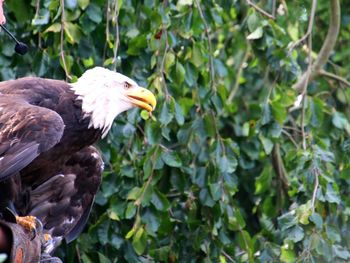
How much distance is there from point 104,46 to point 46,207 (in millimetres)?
782

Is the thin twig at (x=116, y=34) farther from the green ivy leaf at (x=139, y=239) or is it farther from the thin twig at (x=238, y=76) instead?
the thin twig at (x=238, y=76)

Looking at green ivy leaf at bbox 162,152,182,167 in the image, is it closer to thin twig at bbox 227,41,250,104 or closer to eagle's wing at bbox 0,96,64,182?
eagle's wing at bbox 0,96,64,182

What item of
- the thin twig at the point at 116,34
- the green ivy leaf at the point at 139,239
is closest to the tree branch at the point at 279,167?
the green ivy leaf at the point at 139,239

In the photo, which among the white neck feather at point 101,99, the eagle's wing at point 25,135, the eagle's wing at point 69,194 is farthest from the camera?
the eagle's wing at point 69,194

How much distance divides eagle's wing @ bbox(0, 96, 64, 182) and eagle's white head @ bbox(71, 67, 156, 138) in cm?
32

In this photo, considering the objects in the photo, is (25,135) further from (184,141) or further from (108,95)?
(184,141)

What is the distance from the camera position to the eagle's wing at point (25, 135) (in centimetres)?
461

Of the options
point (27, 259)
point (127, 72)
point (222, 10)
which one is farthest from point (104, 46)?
point (27, 259)

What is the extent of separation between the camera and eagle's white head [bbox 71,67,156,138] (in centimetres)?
496

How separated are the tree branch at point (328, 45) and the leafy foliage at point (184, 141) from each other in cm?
18

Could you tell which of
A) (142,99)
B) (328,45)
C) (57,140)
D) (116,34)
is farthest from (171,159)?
(328,45)

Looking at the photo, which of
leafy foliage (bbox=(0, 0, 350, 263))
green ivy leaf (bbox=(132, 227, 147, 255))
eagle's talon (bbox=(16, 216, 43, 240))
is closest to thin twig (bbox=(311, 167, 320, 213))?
leafy foliage (bbox=(0, 0, 350, 263))

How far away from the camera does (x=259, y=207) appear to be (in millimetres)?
6203

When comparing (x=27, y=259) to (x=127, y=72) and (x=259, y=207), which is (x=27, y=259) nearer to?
(x=127, y=72)
